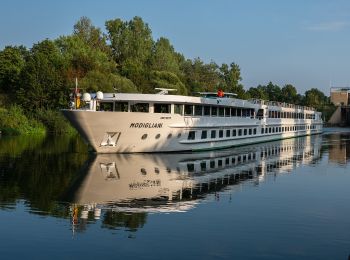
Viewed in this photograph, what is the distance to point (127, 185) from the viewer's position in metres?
24.9

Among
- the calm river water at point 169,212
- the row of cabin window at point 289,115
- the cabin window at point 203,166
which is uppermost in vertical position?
the row of cabin window at point 289,115

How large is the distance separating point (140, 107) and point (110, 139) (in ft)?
12.4

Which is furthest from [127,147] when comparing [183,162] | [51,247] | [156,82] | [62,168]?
[156,82]

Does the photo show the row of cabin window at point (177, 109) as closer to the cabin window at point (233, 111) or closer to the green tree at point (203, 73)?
the cabin window at point (233, 111)

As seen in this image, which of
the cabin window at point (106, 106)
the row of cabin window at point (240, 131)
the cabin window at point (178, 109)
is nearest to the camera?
the cabin window at point (106, 106)

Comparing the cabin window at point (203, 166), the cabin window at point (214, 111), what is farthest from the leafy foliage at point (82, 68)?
the cabin window at point (203, 166)

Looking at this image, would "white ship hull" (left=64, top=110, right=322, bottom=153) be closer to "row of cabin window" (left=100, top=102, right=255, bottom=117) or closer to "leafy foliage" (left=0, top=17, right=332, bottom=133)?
"row of cabin window" (left=100, top=102, right=255, bottom=117)

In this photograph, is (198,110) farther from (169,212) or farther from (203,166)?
(169,212)

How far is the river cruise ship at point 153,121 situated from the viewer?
37.8 meters

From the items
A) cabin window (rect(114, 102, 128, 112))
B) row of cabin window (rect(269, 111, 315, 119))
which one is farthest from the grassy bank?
cabin window (rect(114, 102, 128, 112))

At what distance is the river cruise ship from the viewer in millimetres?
37781

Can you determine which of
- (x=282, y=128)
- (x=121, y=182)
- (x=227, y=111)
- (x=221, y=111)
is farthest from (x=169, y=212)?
(x=282, y=128)

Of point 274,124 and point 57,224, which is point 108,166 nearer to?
point 57,224

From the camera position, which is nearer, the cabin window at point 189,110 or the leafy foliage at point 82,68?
the cabin window at point 189,110
